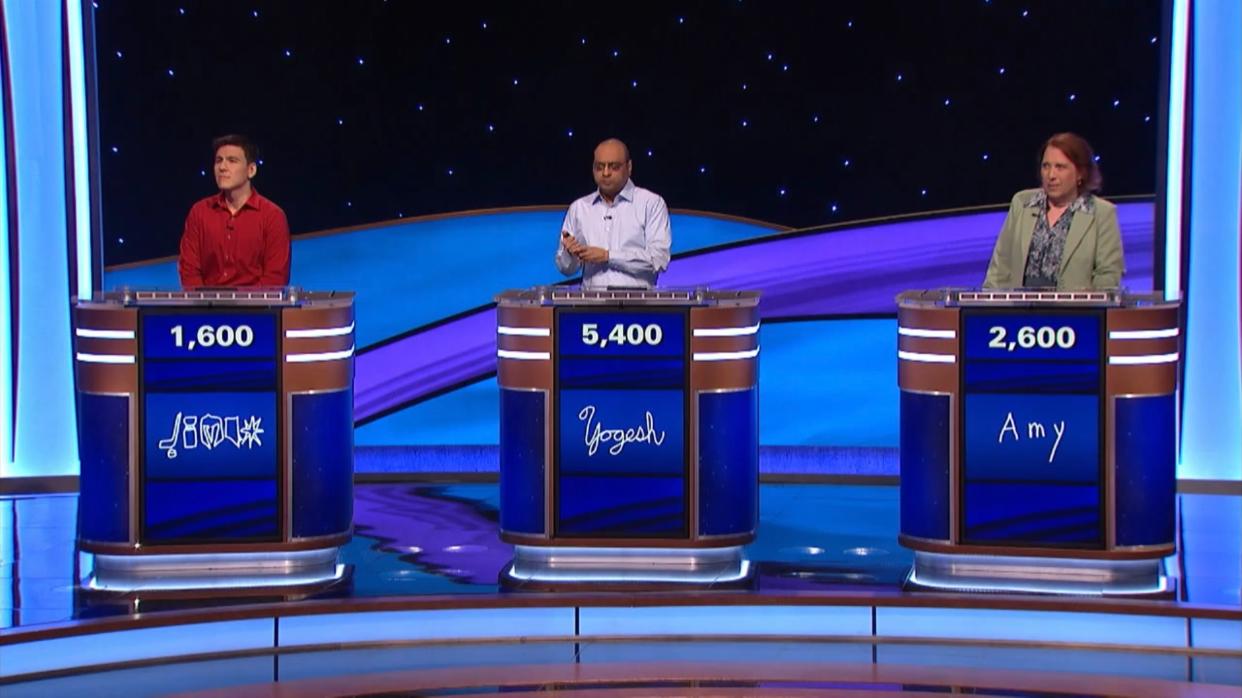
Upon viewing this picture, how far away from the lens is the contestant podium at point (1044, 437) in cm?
520

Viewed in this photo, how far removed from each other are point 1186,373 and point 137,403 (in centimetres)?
452

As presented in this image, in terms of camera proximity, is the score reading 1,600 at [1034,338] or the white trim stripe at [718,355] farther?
the white trim stripe at [718,355]

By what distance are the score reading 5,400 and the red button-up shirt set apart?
104cm

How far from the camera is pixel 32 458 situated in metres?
7.57

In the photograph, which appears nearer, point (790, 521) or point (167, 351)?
point (167, 351)

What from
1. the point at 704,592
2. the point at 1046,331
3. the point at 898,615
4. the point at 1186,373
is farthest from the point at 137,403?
the point at 1186,373

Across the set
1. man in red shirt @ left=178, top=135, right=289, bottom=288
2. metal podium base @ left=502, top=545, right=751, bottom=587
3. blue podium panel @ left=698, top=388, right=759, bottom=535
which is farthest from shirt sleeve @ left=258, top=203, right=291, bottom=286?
blue podium panel @ left=698, top=388, right=759, bottom=535

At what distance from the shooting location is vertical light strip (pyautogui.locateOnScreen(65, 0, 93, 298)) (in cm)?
753

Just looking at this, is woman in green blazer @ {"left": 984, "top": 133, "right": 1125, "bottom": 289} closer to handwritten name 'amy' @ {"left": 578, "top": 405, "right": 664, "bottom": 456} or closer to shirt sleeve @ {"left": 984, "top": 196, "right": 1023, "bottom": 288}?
shirt sleeve @ {"left": 984, "top": 196, "right": 1023, "bottom": 288}

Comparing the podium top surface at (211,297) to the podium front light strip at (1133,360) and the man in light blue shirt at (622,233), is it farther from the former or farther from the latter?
the podium front light strip at (1133,360)

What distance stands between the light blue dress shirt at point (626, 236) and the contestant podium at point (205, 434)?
931 mm

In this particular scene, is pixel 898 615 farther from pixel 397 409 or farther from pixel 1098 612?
pixel 397 409

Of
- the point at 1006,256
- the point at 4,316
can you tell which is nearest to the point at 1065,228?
the point at 1006,256

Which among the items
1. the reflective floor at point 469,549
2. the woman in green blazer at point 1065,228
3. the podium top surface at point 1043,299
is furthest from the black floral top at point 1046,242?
the reflective floor at point 469,549
